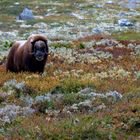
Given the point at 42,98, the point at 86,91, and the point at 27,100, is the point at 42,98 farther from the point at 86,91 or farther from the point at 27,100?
the point at 86,91

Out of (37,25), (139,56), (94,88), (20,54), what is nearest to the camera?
(94,88)

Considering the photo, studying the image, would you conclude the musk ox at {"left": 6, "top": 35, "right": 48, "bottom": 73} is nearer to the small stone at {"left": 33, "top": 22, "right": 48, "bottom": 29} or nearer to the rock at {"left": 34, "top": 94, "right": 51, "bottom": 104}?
the rock at {"left": 34, "top": 94, "right": 51, "bottom": 104}

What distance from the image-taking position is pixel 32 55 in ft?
59.5

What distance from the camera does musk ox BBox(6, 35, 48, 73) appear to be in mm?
18000

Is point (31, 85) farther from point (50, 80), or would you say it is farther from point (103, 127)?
point (103, 127)

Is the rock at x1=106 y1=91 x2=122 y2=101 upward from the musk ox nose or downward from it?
upward

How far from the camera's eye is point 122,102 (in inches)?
500

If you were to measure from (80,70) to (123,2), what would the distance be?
69.1 meters

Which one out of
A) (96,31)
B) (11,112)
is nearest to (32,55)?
(11,112)

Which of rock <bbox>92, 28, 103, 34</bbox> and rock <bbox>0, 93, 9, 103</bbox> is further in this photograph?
rock <bbox>92, 28, 103, 34</bbox>

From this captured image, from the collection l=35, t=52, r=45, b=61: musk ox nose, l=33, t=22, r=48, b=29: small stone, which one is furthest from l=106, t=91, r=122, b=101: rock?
l=33, t=22, r=48, b=29: small stone

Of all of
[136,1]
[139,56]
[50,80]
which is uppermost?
[50,80]

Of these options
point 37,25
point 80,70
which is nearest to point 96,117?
point 80,70

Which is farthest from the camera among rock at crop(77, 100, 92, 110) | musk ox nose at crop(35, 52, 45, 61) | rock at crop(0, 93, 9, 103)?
musk ox nose at crop(35, 52, 45, 61)
